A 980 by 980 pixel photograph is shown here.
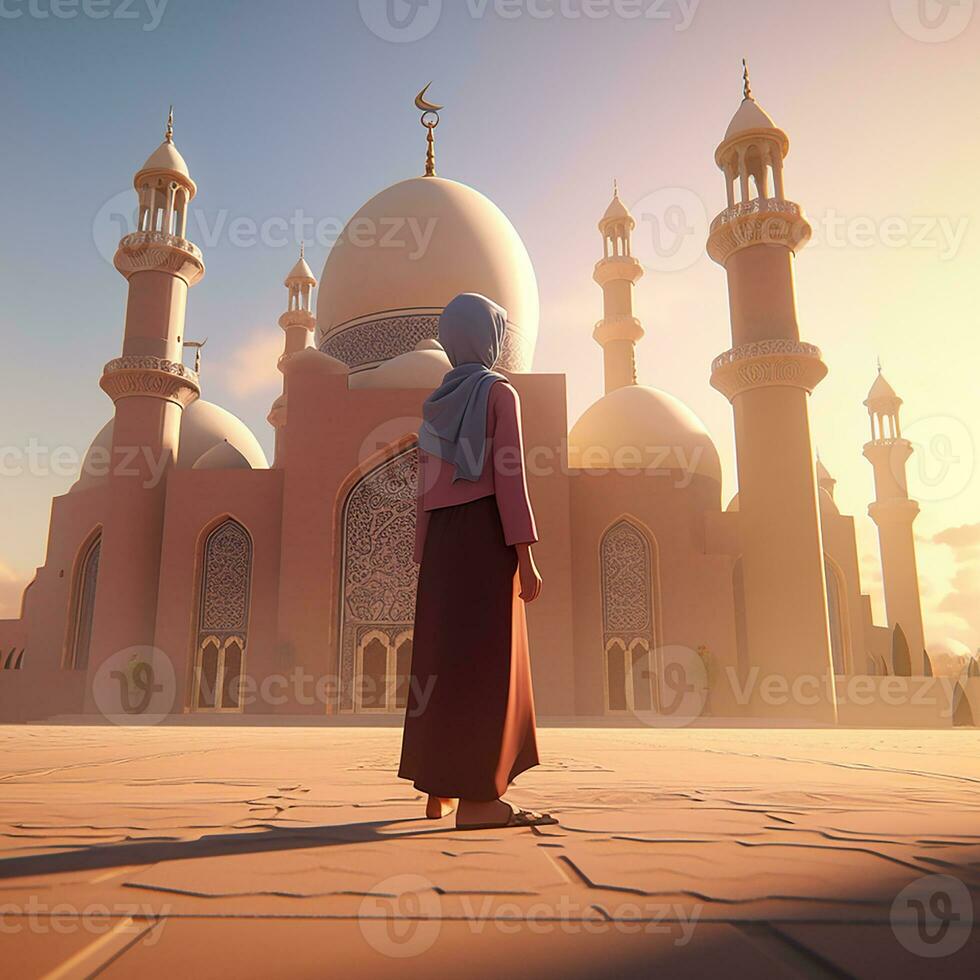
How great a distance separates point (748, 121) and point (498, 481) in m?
14.5

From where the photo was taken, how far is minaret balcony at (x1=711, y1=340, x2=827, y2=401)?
44.0 ft

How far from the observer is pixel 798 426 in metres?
13.5

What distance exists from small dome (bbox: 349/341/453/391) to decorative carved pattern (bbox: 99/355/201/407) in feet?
10.6

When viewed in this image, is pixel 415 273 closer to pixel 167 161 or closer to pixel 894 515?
pixel 167 161

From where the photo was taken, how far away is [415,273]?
55.4ft

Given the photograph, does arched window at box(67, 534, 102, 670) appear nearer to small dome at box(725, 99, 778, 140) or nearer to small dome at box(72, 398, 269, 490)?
small dome at box(72, 398, 269, 490)

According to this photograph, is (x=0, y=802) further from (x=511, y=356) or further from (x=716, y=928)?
(x=511, y=356)

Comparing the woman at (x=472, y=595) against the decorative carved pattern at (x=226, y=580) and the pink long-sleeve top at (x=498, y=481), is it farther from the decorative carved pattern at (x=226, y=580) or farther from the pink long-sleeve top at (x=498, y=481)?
the decorative carved pattern at (x=226, y=580)

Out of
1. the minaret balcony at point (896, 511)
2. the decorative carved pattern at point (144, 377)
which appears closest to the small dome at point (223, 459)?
the decorative carved pattern at point (144, 377)

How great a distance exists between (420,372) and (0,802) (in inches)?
497

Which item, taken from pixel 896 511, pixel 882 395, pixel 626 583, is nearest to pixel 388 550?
pixel 626 583

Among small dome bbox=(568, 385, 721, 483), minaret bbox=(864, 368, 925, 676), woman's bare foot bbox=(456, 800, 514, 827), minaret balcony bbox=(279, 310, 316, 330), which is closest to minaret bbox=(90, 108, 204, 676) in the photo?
minaret balcony bbox=(279, 310, 316, 330)

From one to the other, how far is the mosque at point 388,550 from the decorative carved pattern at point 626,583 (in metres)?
0.03

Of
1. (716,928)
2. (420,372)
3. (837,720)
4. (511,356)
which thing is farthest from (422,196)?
(716,928)
